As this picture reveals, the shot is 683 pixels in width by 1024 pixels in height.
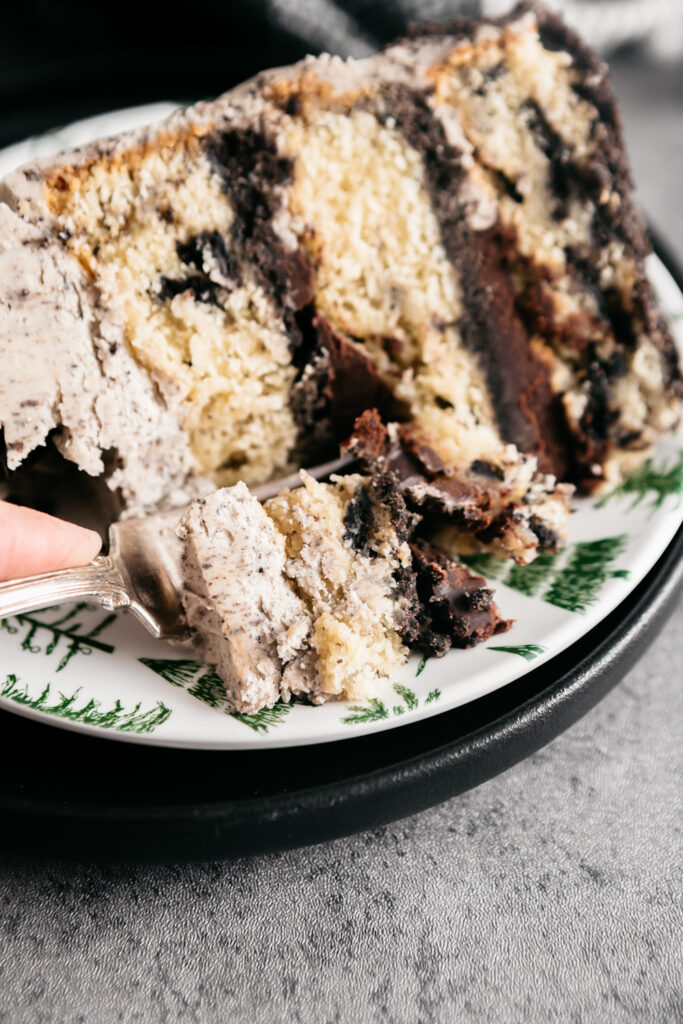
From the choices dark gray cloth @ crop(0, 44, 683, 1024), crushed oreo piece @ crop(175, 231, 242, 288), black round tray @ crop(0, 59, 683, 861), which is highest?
crushed oreo piece @ crop(175, 231, 242, 288)

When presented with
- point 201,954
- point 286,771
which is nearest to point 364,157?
point 286,771

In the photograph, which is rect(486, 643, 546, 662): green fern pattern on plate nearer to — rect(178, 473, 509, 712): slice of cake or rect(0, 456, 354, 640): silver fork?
rect(178, 473, 509, 712): slice of cake

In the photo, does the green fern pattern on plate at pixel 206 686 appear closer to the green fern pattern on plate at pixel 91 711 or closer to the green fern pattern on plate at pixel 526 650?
the green fern pattern on plate at pixel 91 711

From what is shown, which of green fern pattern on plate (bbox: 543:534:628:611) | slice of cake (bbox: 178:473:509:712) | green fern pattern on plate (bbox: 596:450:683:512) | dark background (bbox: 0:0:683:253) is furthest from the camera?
dark background (bbox: 0:0:683:253)

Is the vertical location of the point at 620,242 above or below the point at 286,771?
above

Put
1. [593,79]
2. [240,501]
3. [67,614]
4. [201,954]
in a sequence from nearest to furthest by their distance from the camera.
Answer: [201,954] → [240,501] → [67,614] → [593,79]

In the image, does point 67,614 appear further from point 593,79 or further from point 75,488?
point 593,79

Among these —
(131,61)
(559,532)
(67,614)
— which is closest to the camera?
(67,614)

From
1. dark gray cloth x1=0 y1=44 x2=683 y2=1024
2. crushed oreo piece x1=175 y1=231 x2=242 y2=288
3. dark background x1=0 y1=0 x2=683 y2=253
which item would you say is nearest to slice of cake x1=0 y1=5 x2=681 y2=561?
crushed oreo piece x1=175 y1=231 x2=242 y2=288
